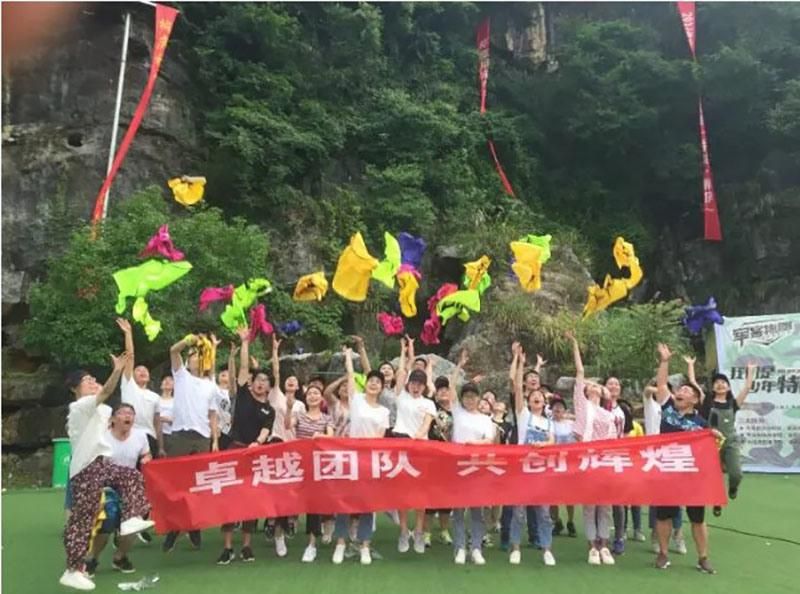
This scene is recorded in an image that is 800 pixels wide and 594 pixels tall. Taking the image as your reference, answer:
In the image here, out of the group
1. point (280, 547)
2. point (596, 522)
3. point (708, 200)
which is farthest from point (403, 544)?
point (708, 200)

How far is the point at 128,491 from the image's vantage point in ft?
14.8

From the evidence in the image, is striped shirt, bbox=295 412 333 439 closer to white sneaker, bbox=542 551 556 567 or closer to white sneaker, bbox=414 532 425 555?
white sneaker, bbox=414 532 425 555

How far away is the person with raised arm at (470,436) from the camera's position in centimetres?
511

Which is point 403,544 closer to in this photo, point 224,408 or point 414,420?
point 414,420

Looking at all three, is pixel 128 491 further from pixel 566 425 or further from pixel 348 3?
pixel 348 3

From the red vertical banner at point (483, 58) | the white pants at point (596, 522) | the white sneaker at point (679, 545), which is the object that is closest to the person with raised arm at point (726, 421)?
the white sneaker at point (679, 545)

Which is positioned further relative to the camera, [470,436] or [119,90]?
[119,90]

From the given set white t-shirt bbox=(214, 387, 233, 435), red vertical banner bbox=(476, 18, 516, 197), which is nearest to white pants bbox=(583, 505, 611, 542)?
white t-shirt bbox=(214, 387, 233, 435)

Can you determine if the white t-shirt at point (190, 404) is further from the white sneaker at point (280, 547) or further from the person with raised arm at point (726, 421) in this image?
the person with raised arm at point (726, 421)

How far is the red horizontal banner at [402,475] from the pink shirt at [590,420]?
0.49 metres

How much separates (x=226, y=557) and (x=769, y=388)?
8788mm

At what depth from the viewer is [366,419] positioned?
537 centimetres

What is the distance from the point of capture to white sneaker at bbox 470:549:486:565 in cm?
502

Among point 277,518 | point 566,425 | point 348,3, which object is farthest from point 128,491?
point 348,3
